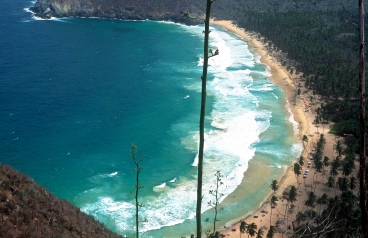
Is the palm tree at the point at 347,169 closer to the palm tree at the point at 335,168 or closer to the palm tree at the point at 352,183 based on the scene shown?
the palm tree at the point at 335,168


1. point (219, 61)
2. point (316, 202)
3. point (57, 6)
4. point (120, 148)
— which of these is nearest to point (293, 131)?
point (316, 202)

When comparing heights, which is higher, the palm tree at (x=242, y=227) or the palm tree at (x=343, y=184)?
the palm tree at (x=343, y=184)

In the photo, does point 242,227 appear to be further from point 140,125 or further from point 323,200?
point 140,125

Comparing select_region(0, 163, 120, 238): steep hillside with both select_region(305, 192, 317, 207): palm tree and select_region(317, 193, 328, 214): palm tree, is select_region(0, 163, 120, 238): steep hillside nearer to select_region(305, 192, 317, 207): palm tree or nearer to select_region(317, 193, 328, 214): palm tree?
select_region(305, 192, 317, 207): palm tree

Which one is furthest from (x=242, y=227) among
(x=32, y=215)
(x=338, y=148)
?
(x=32, y=215)

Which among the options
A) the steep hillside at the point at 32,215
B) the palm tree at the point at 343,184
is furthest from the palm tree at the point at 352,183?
the steep hillside at the point at 32,215

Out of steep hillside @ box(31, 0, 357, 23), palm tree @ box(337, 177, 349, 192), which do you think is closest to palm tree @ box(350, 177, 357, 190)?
palm tree @ box(337, 177, 349, 192)
